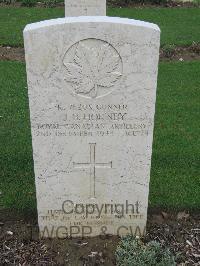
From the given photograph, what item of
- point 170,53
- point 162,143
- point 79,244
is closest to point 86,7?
point 170,53

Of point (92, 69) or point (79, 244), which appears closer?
point (92, 69)

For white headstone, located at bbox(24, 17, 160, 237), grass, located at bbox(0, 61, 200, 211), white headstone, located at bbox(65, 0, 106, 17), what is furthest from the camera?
white headstone, located at bbox(65, 0, 106, 17)

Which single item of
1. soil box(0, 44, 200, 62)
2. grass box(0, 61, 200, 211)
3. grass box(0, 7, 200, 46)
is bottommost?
grass box(0, 61, 200, 211)

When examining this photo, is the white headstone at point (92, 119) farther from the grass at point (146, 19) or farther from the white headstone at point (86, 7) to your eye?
the grass at point (146, 19)

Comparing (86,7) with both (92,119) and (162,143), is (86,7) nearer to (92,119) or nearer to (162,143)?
(162,143)

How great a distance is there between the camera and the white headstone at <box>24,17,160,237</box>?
3.75 meters

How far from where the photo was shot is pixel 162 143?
660 centimetres

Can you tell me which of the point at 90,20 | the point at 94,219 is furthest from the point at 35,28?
the point at 94,219

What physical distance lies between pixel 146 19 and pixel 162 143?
7.73m

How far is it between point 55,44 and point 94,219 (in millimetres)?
1852

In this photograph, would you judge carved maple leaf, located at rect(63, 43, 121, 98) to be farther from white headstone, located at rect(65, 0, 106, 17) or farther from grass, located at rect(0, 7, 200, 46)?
grass, located at rect(0, 7, 200, 46)

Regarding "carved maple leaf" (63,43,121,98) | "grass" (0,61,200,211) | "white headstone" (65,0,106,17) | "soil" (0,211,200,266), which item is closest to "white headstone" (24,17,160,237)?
"carved maple leaf" (63,43,121,98)

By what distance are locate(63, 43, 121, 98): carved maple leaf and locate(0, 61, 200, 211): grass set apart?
5.97 ft

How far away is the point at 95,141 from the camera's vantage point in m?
4.18
